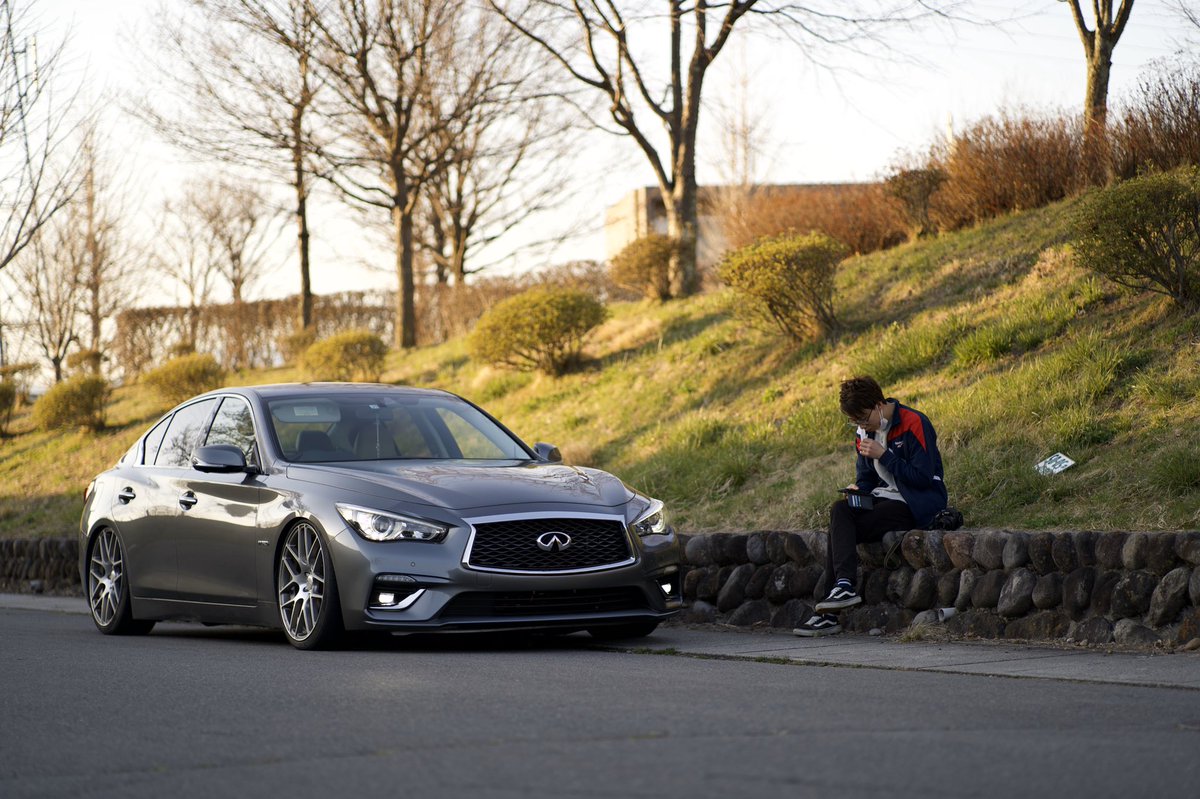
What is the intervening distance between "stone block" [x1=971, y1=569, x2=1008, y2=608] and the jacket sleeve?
0.74 meters

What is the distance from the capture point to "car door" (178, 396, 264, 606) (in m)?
8.87

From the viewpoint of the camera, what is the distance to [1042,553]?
8.34m

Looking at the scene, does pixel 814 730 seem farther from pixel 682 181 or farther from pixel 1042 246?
pixel 682 181

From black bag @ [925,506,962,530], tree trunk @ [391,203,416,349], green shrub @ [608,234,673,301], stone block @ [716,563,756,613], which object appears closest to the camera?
black bag @ [925,506,962,530]

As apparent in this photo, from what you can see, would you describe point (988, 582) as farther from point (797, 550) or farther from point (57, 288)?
point (57, 288)

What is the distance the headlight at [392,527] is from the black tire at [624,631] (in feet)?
3.78

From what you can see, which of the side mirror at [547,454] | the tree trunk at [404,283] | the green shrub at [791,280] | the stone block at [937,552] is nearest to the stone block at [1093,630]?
the stone block at [937,552]

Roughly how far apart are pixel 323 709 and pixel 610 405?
38.4 ft

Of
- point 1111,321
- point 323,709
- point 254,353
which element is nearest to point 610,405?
point 1111,321

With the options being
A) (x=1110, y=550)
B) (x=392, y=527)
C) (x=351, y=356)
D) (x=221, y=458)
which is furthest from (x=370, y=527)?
(x=351, y=356)

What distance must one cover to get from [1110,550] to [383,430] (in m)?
4.46

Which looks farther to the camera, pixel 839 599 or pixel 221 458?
pixel 839 599

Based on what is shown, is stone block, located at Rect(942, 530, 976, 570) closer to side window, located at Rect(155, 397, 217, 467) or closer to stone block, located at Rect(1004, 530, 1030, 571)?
stone block, located at Rect(1004, 530, 1030, 571)

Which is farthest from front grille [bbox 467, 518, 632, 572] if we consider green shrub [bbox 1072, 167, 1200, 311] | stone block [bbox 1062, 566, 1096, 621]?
green shrub [bbox 1072, 167, 1200, 311]
